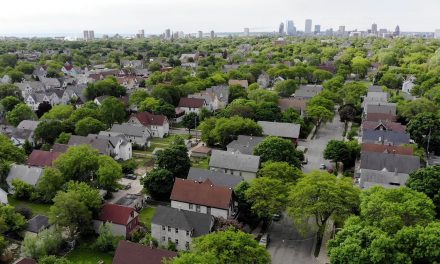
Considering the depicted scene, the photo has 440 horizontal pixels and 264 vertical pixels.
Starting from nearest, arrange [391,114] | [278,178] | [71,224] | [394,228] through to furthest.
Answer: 1. [394,228]
2. [71,224]
3. [278,178]
4. [391,114]

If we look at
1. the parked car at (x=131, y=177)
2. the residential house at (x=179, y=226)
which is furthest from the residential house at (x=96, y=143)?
the residential house at (x=179, y=226)

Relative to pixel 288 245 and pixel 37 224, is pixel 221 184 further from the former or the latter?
pixel 37 224

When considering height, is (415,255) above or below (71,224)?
above

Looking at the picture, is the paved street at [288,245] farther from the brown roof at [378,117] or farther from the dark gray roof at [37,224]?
the brown roof at [378,117]

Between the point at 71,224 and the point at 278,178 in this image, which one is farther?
the point at 278,178

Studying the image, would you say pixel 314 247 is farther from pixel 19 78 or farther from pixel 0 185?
pixel 19 78

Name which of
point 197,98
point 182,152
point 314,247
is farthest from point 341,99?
point 314,247

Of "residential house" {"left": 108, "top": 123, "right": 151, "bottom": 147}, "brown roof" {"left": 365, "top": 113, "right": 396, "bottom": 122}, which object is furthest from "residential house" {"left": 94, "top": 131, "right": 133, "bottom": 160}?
"brown roof" {"left": 365, "top": 113, "right": 396, "bottom": 122}
